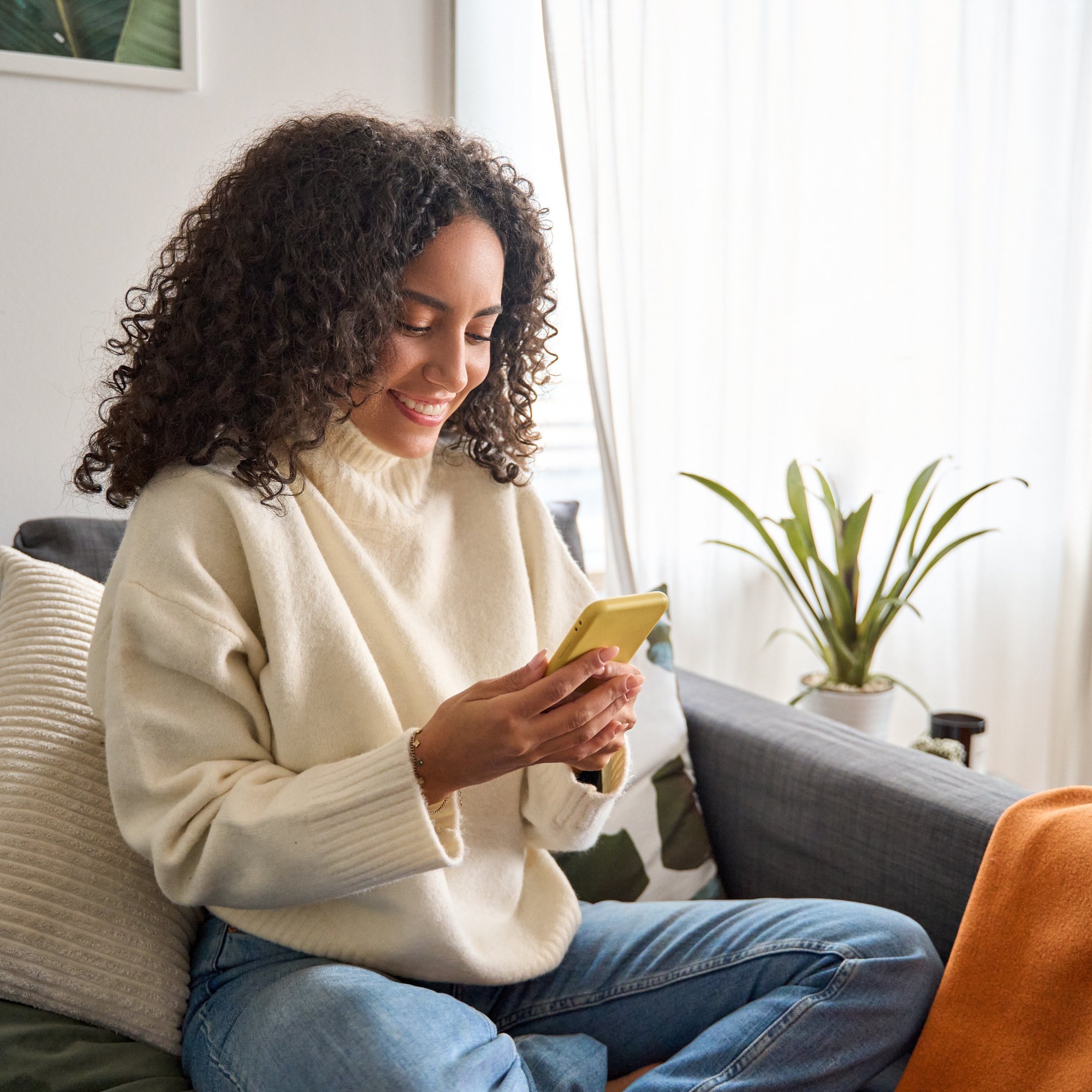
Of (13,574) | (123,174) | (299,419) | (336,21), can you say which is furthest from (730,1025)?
(336,21)

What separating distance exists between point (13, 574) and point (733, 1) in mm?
1537

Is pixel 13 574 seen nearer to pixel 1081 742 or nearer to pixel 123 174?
pixel 123 174

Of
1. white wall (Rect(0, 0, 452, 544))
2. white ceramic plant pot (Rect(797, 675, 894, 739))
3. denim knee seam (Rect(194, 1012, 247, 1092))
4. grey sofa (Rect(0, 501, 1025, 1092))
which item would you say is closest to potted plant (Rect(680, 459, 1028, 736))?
white ceramic plant pot (Rect(797, 675, 894, 739))

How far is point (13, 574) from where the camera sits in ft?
3.79

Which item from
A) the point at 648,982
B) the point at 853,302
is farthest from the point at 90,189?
the point at 853,302

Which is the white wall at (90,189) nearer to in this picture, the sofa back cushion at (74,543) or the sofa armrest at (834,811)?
the sofa back cushion at (74,543)

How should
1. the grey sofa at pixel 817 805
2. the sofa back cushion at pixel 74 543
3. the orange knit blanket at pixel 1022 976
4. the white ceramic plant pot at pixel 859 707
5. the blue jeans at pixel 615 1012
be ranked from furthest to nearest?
1. the white ceramic plant pot at pixel 859 707
2. the sofa back cushion at pixel 74 543
3. the grey sofa at pixel 817 805
4. the orange knit blanket at pixel 1022 976
5. the blue jeans at pixel 615 1012

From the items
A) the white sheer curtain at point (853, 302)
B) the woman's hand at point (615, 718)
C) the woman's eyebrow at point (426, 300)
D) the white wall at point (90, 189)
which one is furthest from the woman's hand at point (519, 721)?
the white sheer curtain at point (853, 302)

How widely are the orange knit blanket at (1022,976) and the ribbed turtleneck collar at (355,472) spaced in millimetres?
695

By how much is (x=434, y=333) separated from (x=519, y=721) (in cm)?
39

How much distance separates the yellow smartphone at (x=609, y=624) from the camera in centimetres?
85

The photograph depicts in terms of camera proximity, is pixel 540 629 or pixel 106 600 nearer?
pixel 106 600

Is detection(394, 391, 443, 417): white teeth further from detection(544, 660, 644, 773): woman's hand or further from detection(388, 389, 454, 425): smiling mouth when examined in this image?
detection(544, 660, 644, 773): woman's hand

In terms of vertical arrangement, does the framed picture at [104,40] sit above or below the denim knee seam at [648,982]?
above
